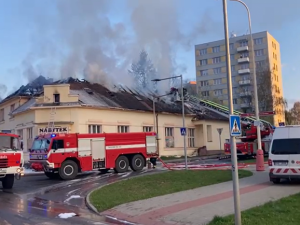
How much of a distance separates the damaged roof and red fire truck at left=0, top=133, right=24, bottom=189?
1614cm

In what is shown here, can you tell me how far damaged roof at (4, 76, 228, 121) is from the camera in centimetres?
3597

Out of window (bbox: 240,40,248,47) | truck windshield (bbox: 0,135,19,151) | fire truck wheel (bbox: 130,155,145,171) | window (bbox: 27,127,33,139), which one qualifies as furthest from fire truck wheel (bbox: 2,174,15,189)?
window (bbox: 240,40,248,47)

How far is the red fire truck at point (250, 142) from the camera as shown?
1310 inches

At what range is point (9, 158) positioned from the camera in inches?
669

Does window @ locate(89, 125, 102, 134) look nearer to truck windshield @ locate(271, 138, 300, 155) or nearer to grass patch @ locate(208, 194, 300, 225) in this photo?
truck windshield @ locate(271, 138, 300, 155)

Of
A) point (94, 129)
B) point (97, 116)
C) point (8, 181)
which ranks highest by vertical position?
point (97, 116)

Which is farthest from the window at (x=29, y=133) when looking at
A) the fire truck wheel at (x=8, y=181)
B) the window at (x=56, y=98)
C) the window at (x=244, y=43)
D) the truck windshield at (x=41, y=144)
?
the window at (x=244, y=43)

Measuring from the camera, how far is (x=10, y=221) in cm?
981

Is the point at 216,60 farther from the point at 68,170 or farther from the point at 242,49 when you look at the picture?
the point at 68,170

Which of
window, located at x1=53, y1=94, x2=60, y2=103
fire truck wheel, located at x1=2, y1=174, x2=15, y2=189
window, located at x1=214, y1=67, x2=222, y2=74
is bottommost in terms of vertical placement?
fire truck wheel, located at x1=2, y1=174, x2=15, y2=189

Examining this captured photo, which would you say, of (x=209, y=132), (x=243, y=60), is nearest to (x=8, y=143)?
(x=209, y=132)

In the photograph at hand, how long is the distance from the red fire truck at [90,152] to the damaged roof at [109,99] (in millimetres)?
9980

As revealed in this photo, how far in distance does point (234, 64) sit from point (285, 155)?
78.7 m

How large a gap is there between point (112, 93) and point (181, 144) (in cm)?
991
